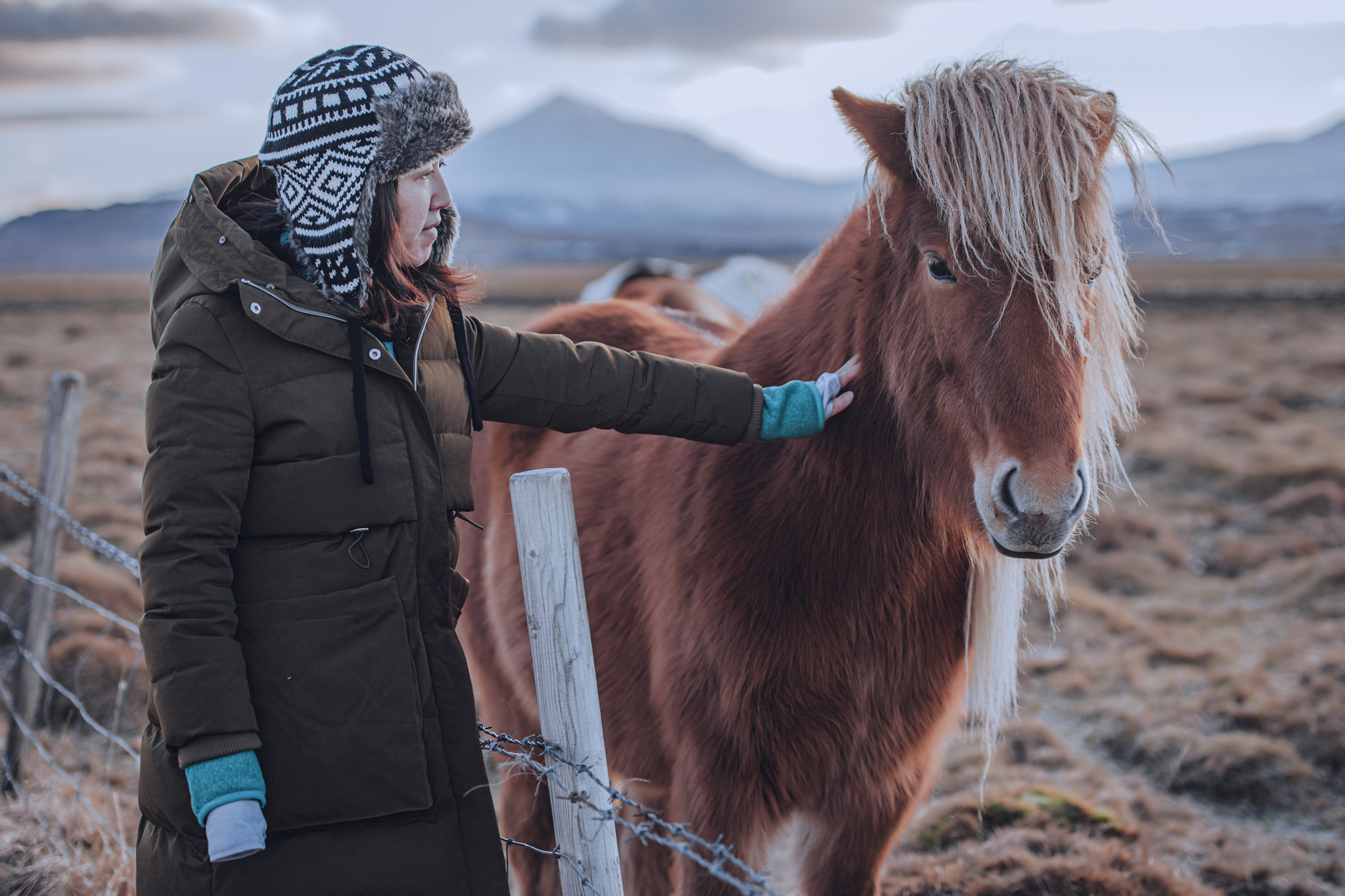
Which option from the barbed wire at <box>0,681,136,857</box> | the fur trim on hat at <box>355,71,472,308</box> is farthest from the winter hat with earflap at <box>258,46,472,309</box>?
the barbed wire at <box>0,681,136,857</box>

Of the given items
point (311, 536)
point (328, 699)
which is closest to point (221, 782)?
point (328, 699)

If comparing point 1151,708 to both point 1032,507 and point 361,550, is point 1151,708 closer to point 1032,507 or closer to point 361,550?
point 1032,507

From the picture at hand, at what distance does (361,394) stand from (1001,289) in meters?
1.29

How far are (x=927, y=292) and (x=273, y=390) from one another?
4.40 feet

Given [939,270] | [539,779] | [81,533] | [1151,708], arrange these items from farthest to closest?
1. [1151,708]
2. [81,533]
3. [939,270]
4. [539,779]

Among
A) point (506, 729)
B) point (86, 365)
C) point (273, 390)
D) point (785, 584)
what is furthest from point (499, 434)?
point (86, 365)

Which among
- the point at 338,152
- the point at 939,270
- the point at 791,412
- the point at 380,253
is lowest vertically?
the point at 791,412

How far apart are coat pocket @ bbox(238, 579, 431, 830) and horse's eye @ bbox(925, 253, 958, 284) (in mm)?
1290

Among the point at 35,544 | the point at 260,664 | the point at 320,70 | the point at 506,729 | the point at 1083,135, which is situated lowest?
the point at 506,729

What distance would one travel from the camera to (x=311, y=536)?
4.70 feet

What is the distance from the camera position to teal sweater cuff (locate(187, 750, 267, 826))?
1296 mm

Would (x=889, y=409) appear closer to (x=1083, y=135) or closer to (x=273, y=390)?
(x=1083, y=135)

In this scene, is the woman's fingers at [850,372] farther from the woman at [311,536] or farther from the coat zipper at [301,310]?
the coat zipper at [301,310]

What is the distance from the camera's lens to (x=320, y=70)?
1491 mm
